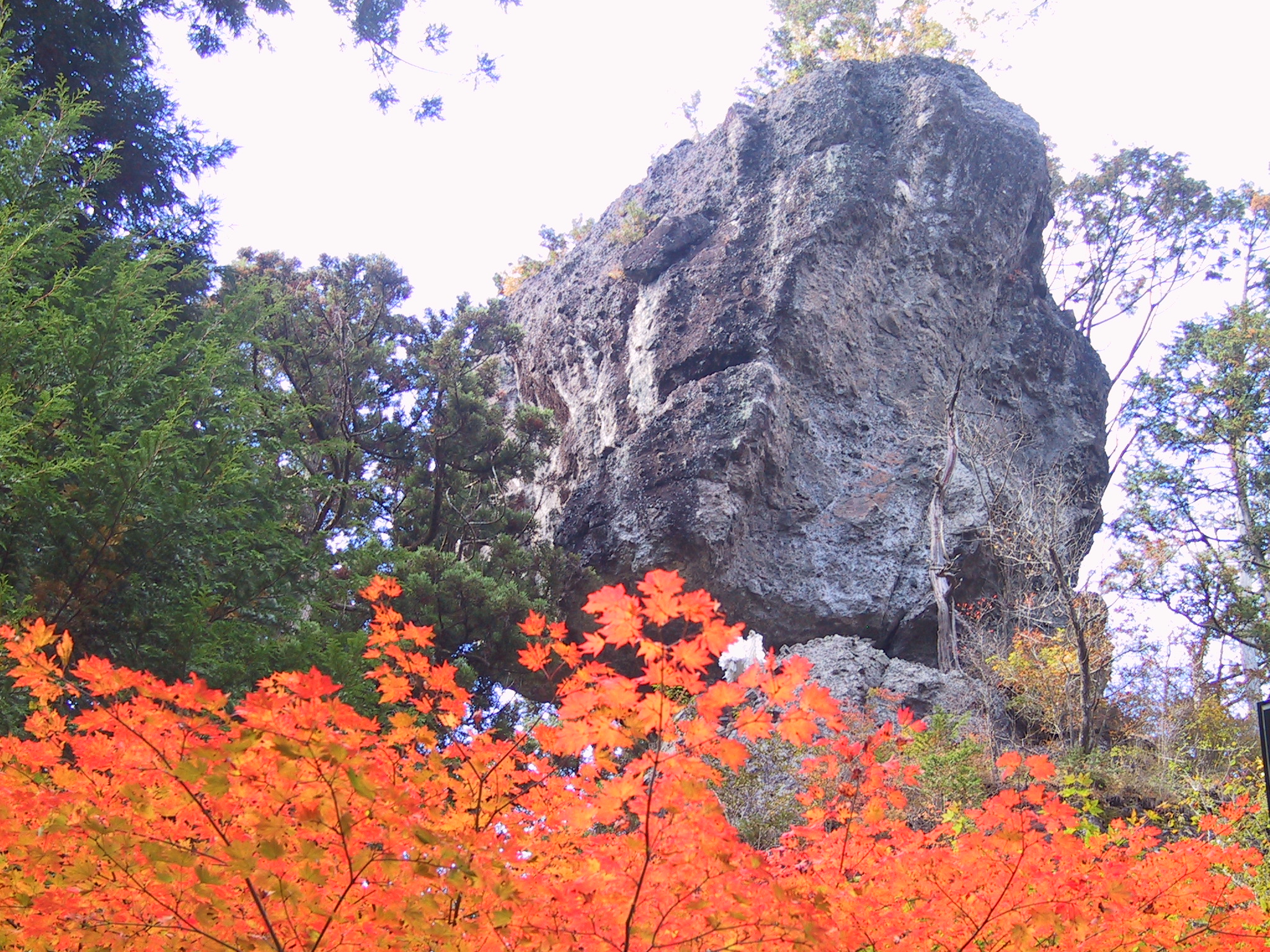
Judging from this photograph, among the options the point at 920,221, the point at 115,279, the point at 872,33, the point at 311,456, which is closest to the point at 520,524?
the point at 311,456

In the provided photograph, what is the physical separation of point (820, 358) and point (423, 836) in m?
11.2

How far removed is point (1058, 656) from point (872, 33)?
38.3 ft

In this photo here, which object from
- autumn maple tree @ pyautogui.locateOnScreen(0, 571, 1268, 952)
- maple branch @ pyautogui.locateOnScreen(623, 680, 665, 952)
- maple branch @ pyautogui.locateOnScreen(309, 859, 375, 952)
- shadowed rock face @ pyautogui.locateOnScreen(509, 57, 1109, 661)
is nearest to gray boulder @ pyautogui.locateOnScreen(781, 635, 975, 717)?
shadowed rock face @ pyautogui.locateOnScreen(509, 57, 1109, 661)

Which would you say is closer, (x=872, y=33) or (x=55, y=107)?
(x=55, y=107)

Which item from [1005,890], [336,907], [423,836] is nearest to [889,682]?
[1005,890]

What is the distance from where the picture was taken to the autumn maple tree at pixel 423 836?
94.6 inches

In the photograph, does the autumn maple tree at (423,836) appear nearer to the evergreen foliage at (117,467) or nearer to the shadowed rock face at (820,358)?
the evergreen foliage at (117,467)

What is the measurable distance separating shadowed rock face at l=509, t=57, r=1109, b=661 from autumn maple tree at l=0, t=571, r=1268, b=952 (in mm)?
7805

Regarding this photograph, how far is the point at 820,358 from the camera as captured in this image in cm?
1260

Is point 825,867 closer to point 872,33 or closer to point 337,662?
point 337,662

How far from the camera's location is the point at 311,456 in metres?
8.88

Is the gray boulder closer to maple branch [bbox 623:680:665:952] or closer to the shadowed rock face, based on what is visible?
the shadowed rock face

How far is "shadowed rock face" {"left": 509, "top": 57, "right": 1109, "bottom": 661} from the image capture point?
1151cm

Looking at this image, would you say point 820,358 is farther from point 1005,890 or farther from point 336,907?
point 336,907
